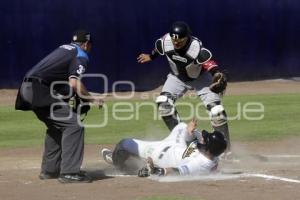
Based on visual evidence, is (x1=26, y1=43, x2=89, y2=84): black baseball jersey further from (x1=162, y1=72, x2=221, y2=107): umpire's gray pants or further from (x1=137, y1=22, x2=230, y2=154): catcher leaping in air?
(x1=162, y1=72, x2=221, y2=107): umpire's gray pants

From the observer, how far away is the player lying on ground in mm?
7652

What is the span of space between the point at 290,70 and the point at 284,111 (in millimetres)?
8284

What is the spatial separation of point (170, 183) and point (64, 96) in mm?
1511

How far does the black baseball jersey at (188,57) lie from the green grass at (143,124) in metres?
2.73

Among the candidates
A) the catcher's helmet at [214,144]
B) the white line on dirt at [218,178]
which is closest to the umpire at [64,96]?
the white line on dirt at [218,178]

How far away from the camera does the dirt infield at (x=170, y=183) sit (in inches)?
267

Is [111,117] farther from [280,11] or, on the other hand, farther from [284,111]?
[280,11]

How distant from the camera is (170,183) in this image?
738 cm

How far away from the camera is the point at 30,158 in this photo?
9938mm

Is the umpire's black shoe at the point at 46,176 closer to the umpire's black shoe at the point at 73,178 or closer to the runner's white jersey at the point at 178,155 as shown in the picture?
the umpire's black shoe at the point at 73,178

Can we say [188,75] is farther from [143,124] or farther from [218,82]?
[143,124]

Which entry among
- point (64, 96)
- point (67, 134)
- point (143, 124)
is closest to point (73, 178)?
point (67, 134)

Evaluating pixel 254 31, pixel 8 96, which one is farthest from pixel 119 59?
pixel 254 31

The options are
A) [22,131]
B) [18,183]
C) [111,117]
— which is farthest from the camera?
[111,117]
